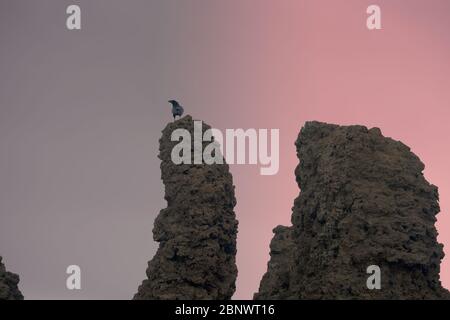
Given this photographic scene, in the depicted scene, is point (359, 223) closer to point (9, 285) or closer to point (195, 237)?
point (195, 237)

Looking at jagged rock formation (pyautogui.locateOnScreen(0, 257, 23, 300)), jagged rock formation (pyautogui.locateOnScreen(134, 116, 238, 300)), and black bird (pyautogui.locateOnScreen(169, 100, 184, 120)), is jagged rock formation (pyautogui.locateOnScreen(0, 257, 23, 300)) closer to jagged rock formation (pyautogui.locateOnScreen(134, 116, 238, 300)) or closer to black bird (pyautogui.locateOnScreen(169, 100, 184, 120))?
jagged rock formation (pyautogui.locateOnScreen(134, 116, 238, 300))

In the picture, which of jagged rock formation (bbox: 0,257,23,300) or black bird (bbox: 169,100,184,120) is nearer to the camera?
jagged rock formation (bbox: 0,257,23,300)

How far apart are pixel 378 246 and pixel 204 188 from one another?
9943 millimetres

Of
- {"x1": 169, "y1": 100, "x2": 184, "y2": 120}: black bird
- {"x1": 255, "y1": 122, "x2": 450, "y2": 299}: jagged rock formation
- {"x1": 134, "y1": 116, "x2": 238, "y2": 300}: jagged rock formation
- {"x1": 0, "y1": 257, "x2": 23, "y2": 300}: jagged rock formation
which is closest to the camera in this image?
{"x1": 255, "y1": 122, "x2": 450, "y2": 299}: jagged rock formation

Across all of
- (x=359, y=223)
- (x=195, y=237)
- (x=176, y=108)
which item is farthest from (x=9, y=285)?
(x=359, y=223)

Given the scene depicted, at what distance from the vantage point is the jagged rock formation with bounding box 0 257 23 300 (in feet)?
157

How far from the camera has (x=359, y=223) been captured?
41969mm

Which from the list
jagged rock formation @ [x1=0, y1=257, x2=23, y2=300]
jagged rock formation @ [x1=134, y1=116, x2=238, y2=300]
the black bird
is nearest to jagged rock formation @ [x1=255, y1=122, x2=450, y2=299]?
jagged rock formation @ [x1=134, y1=116, x2=238, y2=300]

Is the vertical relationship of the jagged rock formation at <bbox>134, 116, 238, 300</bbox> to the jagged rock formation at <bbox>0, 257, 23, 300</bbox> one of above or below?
above

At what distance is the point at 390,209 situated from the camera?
41.9m

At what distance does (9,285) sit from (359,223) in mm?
18723

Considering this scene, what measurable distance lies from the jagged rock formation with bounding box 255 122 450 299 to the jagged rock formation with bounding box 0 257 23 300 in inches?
509
